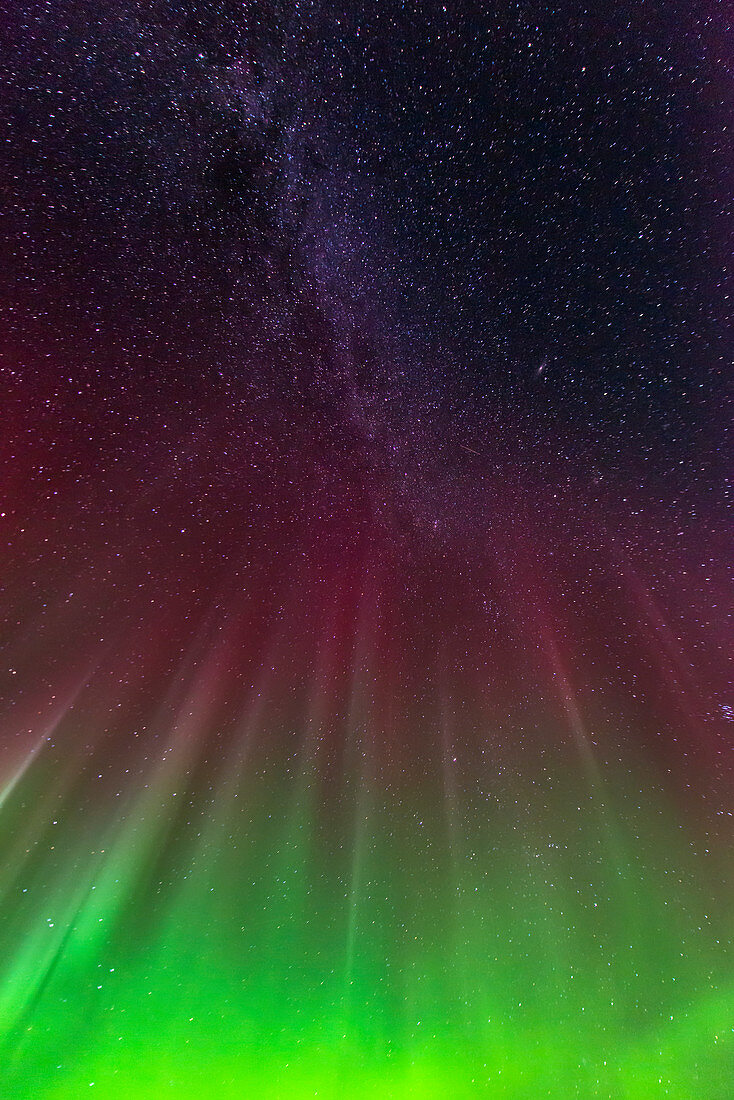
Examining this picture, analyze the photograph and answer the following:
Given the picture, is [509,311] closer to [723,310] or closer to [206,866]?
[723,310]

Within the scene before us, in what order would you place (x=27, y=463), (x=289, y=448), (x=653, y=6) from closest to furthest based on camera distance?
1. (x=653, y=6)
2. (x=27, y=463)
3. (x=289, y=448)

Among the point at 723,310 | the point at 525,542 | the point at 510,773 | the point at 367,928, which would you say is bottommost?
the point at 367,928

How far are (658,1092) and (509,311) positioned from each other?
157cm

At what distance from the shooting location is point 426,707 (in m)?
1.09

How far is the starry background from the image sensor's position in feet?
2.32

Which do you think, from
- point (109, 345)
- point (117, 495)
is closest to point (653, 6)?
point (109, 345)

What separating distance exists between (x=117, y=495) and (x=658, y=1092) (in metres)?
1.59

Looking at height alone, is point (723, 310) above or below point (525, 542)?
above

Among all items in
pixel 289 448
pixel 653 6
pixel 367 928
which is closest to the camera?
pixel 653 6

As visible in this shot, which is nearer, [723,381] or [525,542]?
[723,381]

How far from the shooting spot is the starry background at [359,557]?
0.71m

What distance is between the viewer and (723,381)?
83 cm

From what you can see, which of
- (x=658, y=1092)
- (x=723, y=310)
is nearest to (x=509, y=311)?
(x=723, y=310)

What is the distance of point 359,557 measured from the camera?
3.37 feet
